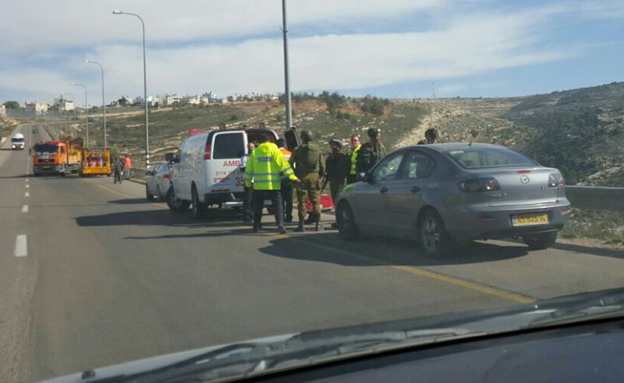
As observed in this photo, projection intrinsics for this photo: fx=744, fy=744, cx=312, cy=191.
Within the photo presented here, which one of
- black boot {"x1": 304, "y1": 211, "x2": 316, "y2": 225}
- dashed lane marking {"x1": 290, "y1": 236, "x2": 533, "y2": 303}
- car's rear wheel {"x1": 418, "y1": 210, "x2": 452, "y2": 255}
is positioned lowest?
dashed lane marking {"x1": 290, "y1": 236, "x2": 533, "y2": 303}

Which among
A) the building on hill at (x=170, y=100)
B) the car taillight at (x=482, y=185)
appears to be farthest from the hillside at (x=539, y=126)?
the building on hill at (x=170, y=100)

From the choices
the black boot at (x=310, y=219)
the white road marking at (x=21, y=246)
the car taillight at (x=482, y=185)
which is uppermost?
the car taillight at (x=482, y=185)

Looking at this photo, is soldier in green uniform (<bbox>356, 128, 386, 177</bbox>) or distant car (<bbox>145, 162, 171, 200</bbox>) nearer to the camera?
soldier in green uniform (<bbox>356, 128, 386, 177</bbox>)

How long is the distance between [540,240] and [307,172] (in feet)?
15.2

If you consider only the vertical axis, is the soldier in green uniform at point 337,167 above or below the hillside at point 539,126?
below

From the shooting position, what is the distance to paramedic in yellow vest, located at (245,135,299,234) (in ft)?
43.8

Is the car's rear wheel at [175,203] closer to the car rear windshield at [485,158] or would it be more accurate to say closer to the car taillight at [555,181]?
the car rear windshield at [485,158]

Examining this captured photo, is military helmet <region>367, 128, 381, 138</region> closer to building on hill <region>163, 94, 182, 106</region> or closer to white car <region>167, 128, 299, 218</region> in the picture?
white car <region>167, 128, 299, 218</region>

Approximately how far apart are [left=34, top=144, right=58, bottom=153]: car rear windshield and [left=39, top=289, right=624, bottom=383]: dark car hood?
5086cm

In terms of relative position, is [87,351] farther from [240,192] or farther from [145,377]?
[240,192]

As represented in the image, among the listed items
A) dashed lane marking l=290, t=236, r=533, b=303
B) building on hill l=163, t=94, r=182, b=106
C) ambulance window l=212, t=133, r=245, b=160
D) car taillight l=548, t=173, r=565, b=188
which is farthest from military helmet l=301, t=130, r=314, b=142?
building on hill l=163, t=94, r=182, b=106

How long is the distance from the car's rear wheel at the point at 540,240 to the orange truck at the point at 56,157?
45728 mm

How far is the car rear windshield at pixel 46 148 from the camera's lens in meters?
50.7

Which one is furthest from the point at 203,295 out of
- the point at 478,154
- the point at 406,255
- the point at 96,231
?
the point at 96,231
